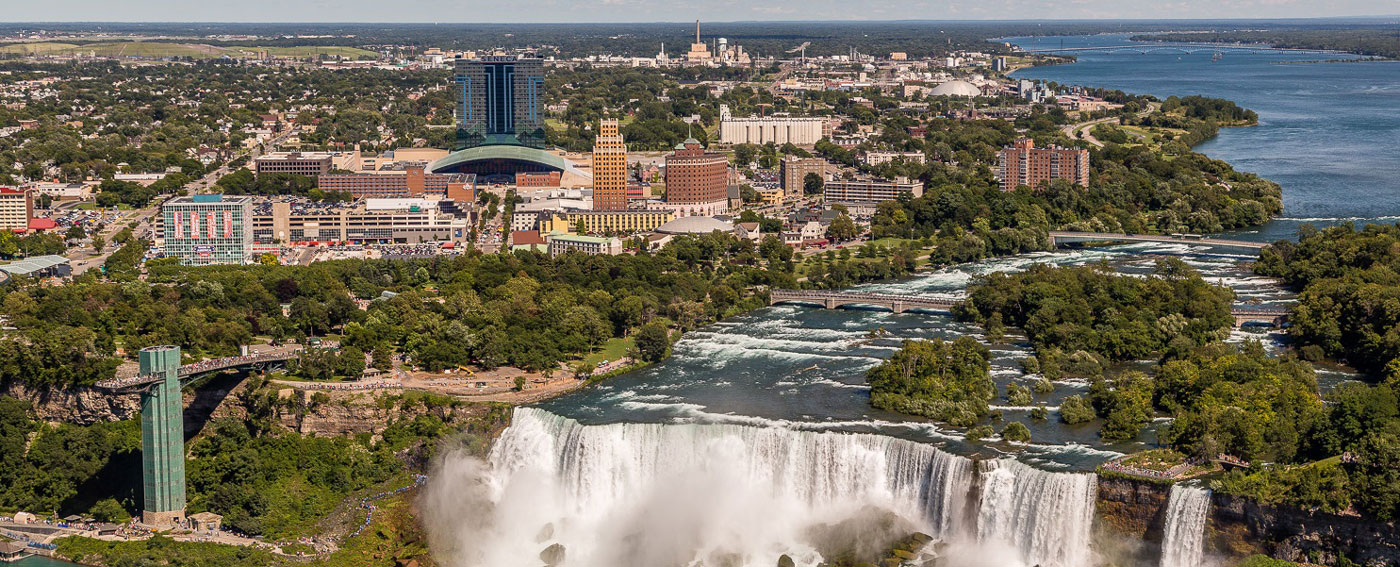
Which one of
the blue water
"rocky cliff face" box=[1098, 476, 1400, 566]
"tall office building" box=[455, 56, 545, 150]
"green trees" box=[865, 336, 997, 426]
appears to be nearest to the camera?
"rocky cliff face" box=[1098, 476, 1400, 566]

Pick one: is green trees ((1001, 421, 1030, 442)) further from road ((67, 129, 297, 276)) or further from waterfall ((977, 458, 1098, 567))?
road ((67, 129, 297, 276))

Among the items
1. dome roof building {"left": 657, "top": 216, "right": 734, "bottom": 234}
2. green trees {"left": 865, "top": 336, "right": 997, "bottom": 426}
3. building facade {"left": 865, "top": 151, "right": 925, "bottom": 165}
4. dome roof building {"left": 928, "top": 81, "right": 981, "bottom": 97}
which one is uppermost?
dome roof building {"left": 928, "top": 81, "right": 981, "bottom": 97}

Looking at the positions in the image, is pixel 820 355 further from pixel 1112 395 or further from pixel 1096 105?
pixel 1096 105

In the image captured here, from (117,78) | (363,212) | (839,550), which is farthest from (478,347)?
(117,78)

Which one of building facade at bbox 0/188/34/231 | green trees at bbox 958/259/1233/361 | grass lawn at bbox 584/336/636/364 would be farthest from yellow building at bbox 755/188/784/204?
grass lawn at bbox 584/336/636/364

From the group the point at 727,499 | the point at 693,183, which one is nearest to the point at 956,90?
the point at 693,183

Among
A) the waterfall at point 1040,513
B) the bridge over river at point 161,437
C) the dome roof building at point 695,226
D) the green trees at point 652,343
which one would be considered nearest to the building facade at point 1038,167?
the dome roof building at point 695,226

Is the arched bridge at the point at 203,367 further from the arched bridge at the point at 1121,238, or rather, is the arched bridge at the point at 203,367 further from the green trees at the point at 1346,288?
the arched bridge at the point at 1121,238
